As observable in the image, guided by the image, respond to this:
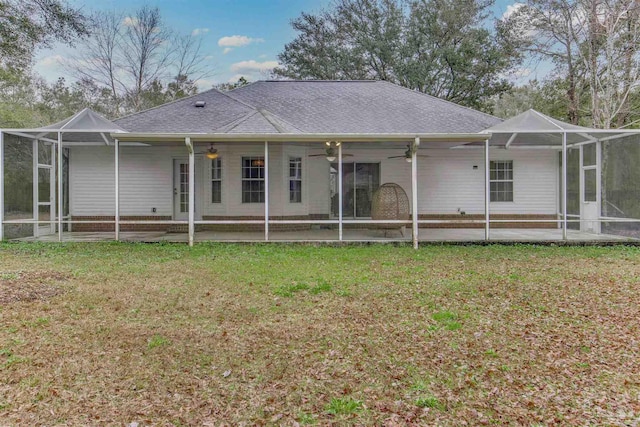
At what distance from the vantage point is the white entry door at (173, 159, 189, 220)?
544 inches

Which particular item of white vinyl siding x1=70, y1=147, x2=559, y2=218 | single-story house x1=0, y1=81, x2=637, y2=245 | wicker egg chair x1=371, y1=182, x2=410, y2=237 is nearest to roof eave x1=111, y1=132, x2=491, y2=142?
single-story house x1=0, y1=81, x2=637, y2=245

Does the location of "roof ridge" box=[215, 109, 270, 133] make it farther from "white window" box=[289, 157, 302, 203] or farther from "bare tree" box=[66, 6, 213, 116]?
"bare tree" box=[66, 6, 213, 116]

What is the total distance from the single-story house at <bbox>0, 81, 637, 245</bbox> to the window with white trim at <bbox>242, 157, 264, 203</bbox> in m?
0.03

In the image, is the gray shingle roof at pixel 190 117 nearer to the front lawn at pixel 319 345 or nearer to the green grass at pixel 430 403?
the front lawn at pixel 319 345

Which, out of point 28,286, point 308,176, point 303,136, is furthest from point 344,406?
point 308,176

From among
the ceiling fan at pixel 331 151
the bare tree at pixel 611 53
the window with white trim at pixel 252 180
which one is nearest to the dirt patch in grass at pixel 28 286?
→ the window with white trim at pixel 252 180

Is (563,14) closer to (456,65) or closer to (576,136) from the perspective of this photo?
(456,65)

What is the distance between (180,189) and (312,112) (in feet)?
16.8

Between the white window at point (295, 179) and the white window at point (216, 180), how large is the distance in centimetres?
221

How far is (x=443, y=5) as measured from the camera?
2406 cm

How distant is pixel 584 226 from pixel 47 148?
16558 mm

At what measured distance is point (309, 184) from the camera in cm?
1377

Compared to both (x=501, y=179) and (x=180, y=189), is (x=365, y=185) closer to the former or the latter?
(x=501, y=179)

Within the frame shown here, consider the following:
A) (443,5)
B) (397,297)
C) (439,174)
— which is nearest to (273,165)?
(439,174)
